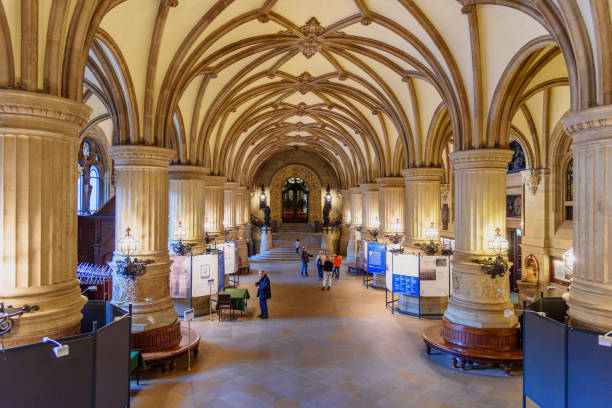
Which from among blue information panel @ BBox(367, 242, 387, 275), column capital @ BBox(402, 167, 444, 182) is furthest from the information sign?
blue information panel @ BBox(367, 242, 387, 275)

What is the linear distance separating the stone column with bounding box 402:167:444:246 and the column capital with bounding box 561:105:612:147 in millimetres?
7701

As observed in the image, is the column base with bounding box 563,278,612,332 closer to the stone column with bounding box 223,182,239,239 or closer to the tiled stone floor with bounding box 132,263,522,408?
the tiled stone floor with bounding box 132,263,522,408

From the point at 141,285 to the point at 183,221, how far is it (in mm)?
3984

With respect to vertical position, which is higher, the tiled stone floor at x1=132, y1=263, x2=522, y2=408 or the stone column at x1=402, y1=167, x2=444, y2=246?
the stone column at x1=402, y1=167, x2=444, y2=246

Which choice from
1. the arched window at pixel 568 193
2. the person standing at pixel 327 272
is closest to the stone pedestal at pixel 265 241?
the person standing at pixel 327 272

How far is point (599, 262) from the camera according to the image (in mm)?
5230

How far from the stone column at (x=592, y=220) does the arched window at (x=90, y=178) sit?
61.6ft

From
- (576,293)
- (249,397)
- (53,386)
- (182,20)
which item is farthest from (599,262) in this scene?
(182,20)

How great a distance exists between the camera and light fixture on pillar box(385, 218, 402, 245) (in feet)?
52.3

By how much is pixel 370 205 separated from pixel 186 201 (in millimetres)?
11084

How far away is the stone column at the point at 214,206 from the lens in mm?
16188

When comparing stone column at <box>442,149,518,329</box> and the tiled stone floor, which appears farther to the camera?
stone column at <box>442,149,518,329</box>

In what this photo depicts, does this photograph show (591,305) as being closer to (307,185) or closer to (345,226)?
(345,226)

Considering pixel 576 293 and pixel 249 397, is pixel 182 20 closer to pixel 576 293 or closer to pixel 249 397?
pixel 249 397
